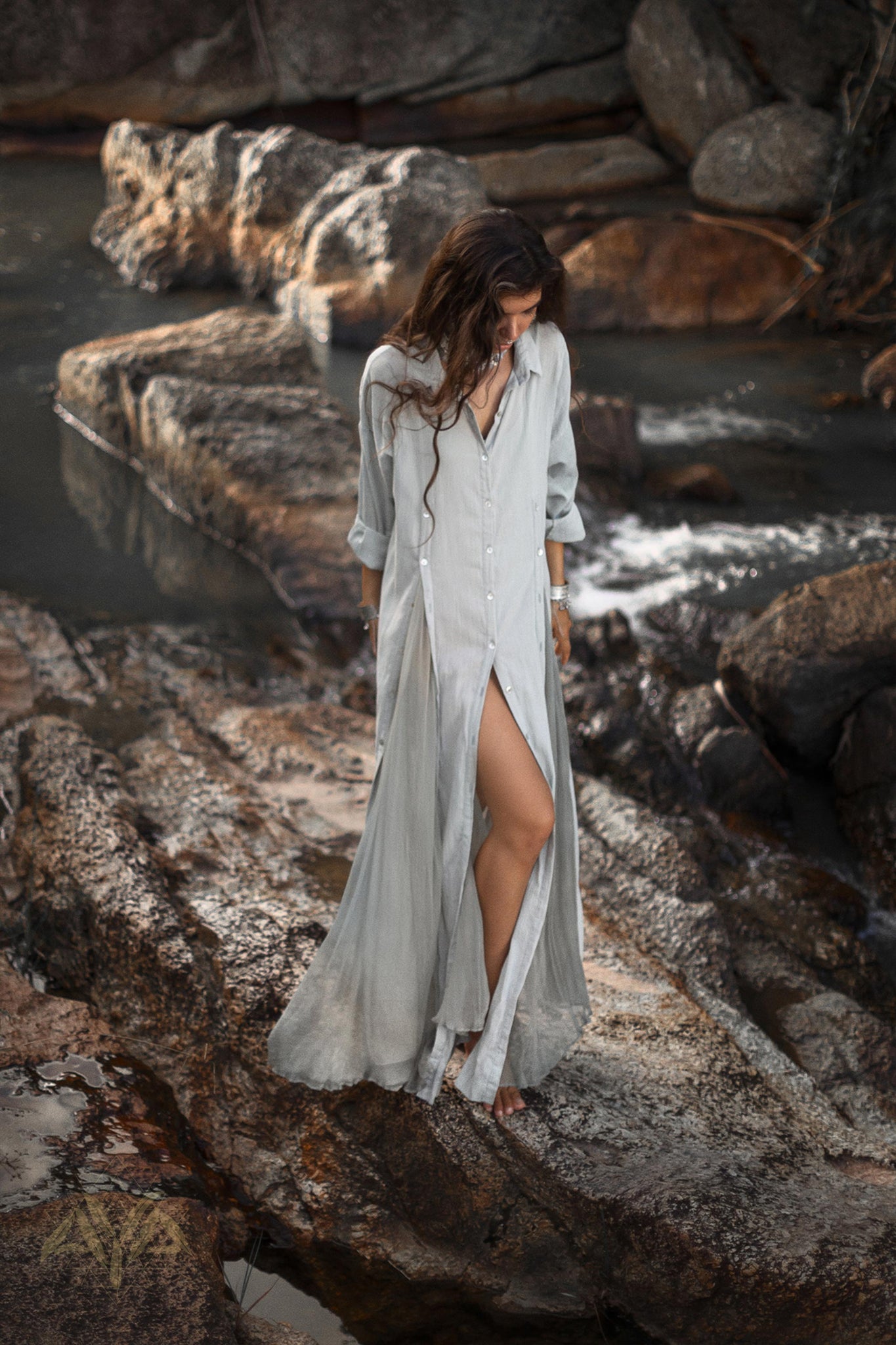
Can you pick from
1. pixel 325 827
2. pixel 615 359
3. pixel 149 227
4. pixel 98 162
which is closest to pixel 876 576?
→ pixel 325 827

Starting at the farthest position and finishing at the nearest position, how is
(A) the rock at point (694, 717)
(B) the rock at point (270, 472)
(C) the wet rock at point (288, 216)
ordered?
(C) the wet rock at point (288, 216) → (B) the rock at point (270, 472) → (A) the rock at point (694, 717)

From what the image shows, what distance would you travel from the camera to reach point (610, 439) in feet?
23.7

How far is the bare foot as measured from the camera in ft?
7.93

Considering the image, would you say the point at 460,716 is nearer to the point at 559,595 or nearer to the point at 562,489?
the point at 559,595

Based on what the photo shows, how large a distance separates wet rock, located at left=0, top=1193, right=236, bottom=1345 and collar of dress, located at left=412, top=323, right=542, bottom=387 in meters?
1.61

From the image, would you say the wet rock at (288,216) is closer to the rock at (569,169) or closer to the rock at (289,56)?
the rock at (569,169)

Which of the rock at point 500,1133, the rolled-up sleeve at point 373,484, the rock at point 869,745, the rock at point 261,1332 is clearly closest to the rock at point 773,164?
the rock at point 869,745

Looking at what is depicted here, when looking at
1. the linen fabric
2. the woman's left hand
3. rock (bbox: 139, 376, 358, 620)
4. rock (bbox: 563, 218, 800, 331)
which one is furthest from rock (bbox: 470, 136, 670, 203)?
the linen fabric

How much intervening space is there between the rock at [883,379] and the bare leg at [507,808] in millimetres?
7250

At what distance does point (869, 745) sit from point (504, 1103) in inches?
103

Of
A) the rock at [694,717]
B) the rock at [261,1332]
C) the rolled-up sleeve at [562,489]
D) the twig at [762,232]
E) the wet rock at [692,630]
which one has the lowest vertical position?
the wet rock at [692,630]

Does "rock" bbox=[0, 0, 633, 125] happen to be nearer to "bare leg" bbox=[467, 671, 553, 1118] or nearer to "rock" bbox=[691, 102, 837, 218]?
"rock" bbox=[691, 102, 837, 218]

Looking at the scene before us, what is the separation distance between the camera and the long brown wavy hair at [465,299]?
2.03m

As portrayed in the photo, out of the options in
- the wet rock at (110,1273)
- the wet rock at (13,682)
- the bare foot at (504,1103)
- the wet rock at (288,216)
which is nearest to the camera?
the wet rock at (110,1273)
